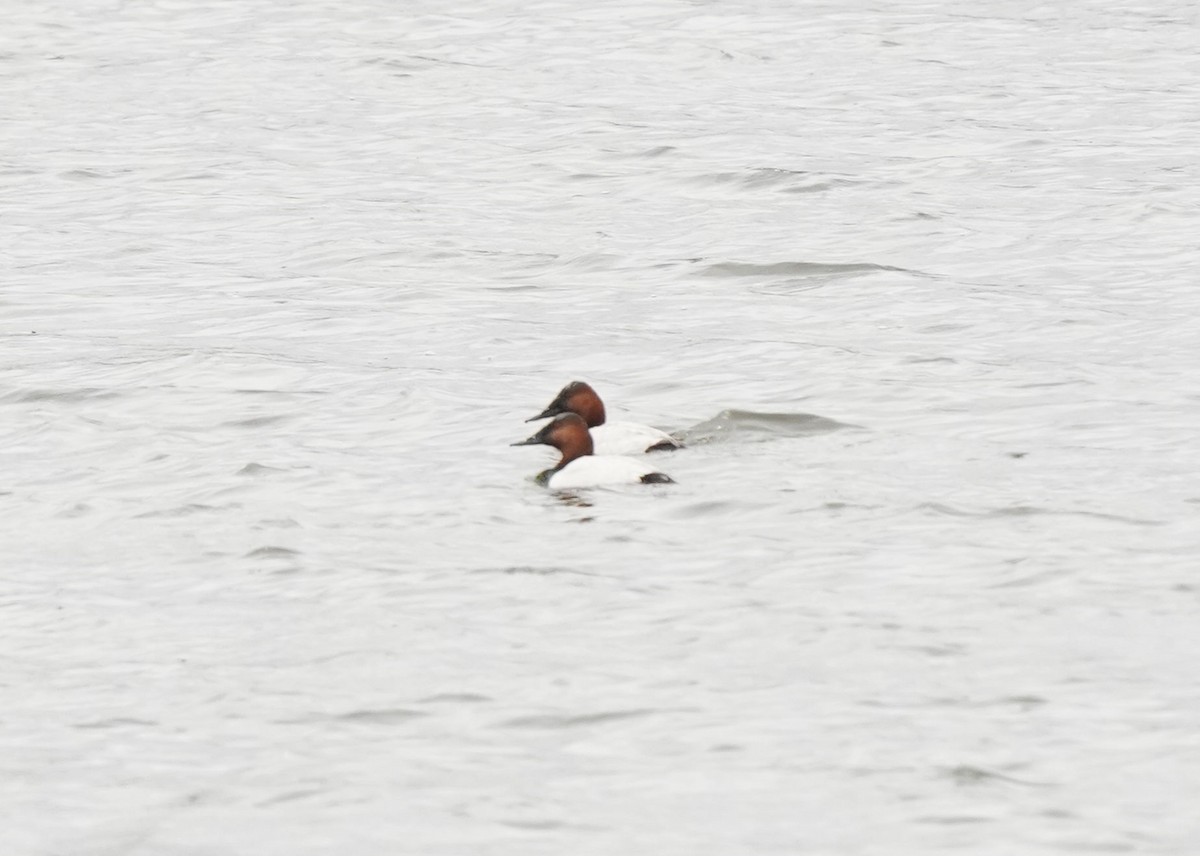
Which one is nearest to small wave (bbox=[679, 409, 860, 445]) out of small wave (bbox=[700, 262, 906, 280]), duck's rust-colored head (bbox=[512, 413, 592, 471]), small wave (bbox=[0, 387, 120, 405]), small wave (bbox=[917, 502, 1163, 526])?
duck's rust-colored head (bbox=[512, 413, 592, 471])

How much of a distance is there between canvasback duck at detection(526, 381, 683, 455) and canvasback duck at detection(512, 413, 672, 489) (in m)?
0.22

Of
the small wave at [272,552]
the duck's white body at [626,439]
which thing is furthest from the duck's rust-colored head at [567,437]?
the small wave at [272,552]

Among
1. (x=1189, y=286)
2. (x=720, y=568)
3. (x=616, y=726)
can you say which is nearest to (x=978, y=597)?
(x=720, y=568)

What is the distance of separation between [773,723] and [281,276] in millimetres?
9726

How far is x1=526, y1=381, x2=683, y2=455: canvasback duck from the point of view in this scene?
12.1 meters

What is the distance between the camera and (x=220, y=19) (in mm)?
30125

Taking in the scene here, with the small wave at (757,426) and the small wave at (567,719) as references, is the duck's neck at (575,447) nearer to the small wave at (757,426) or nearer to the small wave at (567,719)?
the small wave at (757,426)

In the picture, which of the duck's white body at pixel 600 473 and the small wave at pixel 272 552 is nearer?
the small wave at pixel 272 552

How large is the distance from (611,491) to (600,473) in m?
0.11

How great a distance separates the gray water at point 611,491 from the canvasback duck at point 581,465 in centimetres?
10

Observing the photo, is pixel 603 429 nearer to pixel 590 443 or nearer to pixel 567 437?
pixel 590 443

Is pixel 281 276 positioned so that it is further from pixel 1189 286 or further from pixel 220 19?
pixel 220 19

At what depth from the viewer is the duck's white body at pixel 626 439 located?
12062 mm

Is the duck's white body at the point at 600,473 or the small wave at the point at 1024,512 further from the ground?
the small wave at the point at 1024,512
